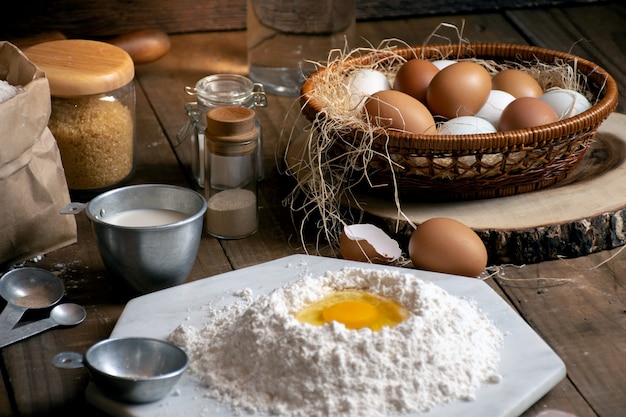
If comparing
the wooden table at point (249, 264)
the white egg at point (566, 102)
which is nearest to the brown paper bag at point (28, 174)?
the wooden table at point (249, 264)

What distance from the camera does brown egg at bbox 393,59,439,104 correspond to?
1.66 metres

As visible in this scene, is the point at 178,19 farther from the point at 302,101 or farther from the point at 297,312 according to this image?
the point at 297,312

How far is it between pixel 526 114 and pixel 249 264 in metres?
0.50

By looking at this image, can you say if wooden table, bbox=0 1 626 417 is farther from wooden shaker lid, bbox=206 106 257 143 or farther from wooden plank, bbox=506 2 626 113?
wooden shaker lid, bbox=206 106 257 143

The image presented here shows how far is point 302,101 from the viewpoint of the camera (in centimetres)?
162

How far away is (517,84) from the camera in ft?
5.56

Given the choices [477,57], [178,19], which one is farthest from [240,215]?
[178,19]

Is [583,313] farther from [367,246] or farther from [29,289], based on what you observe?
[29,289]

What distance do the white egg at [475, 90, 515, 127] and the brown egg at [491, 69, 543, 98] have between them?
0.06m

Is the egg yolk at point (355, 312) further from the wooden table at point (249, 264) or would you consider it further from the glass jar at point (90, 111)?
the glass jar at point (90, 111)

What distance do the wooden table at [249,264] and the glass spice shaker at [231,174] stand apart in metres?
0.03

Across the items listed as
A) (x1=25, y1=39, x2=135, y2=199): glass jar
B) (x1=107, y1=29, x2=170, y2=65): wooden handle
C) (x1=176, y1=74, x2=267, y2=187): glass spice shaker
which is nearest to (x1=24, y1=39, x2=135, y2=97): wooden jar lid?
(x1=25, y1=39, x2=135, y2=199): glass jar

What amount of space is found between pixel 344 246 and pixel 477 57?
579 mm

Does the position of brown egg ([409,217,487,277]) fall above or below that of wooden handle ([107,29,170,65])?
above
